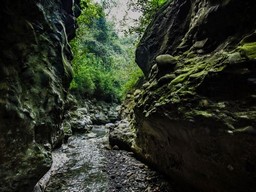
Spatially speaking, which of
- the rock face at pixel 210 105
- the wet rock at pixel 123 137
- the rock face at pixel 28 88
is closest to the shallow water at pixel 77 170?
the wet rock at pixel 123 137

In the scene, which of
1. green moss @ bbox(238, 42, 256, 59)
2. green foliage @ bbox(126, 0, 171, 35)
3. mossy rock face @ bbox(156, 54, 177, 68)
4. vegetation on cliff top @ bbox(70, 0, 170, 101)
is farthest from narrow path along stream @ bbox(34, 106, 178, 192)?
green foliage @ bbox(126, 0, 171, 35)

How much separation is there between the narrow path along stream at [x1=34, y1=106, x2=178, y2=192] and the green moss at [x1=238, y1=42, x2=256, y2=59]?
3913 mm

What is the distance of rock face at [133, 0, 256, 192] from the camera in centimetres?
351

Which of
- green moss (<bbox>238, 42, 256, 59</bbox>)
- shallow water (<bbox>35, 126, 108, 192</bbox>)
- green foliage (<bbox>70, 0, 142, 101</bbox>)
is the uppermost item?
green foliage (<bbox>70, 0, 142, 101</bbox>)

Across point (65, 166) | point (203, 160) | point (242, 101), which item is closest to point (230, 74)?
point (242, 101)

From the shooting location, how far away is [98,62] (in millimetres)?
30188

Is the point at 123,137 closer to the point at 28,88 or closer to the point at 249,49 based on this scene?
the point at 28,88

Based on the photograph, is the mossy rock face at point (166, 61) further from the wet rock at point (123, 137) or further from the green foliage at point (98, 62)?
the green foliage at point (98, 62)

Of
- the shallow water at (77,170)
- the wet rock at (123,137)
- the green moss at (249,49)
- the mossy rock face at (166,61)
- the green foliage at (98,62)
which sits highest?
the green foliage at (98,62)

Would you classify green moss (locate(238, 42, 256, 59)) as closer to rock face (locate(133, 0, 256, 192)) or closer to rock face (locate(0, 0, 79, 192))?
rock face (locate(133, 0, 256, 192))

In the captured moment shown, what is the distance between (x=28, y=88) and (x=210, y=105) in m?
4.56

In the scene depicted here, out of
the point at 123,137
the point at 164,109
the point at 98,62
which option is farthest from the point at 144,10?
the point at 98,62

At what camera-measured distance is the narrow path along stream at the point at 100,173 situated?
6.00 meters

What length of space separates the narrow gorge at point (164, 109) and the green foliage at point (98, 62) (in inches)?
299
